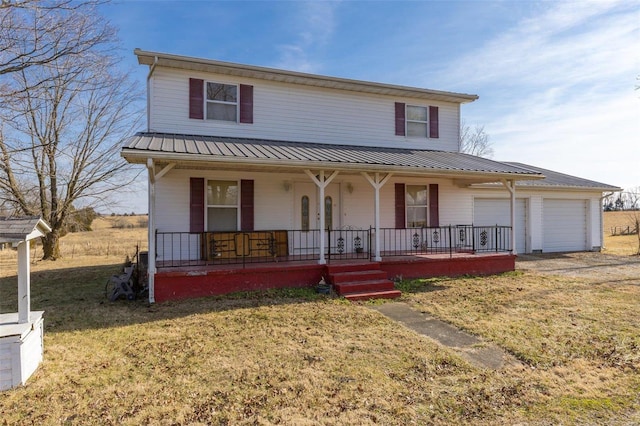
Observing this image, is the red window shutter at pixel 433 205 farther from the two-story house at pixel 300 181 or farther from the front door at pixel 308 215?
the front door at pixel 308 215

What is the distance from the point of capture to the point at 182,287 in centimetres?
753

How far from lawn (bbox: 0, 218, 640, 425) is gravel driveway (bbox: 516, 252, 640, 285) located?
2754 mm

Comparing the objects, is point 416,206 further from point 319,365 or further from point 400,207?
point 319,365

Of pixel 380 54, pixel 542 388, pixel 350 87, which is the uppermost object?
pixel 380 54

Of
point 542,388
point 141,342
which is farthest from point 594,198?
point 141,342

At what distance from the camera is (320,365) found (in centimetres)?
438

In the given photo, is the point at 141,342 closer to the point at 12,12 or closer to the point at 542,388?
the point at 542,388

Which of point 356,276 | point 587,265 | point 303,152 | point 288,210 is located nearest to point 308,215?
point 288,210

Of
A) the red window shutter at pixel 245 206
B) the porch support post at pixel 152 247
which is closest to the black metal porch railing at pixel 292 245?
the red window shutter at pixel 245 206

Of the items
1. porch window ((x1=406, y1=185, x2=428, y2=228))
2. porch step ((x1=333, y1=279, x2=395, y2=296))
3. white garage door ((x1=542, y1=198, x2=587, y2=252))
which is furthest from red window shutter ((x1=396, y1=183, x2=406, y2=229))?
white garage door ((x1=542, y1=198, x2=587, y2=252))

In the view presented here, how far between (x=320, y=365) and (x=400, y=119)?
9546 mm

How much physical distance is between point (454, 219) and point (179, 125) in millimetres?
9229

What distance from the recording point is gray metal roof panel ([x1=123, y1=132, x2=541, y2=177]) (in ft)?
24.5

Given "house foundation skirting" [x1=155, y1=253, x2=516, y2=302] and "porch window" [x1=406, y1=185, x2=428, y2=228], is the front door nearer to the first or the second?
"house foundation skirting" [x1=155, y1=253, x2=516, y2=302]
